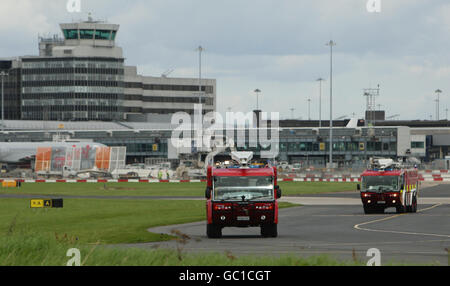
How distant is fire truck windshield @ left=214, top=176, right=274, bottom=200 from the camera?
110ft

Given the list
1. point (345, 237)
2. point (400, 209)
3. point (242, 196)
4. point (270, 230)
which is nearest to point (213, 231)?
point (242, 196)

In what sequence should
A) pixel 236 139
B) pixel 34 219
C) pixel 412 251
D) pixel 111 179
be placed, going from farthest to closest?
pixel 236 139
pixel 111 179
pixel 34 219
pixel 412 251

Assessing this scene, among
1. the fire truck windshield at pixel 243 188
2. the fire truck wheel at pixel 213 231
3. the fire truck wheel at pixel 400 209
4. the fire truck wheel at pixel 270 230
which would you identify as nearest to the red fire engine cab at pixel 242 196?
the fire truck windshield at pixel 243 188

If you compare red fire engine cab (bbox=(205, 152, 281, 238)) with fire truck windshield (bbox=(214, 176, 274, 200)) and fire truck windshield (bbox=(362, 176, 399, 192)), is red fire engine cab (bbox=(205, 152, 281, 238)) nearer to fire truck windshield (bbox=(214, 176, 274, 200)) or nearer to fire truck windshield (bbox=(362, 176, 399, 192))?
fire truck windshield (bbox=(214, 176, 274, 200))

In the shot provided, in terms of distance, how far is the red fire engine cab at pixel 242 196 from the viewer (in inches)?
1305

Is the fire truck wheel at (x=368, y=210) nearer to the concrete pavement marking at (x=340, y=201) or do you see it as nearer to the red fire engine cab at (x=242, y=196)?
the concrete pavement marking at (x=340, y=201)

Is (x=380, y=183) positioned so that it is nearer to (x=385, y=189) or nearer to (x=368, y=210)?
(x=385, y=189)

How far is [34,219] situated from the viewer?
4900cm

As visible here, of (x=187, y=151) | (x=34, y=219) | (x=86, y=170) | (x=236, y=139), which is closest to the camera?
(x=34, y=219)

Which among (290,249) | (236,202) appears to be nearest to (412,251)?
(290,249)

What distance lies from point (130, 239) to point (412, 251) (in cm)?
1241

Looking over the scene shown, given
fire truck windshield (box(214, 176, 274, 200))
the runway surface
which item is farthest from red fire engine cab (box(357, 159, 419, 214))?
fire truck windshield (box(214, 176, 274, 200))

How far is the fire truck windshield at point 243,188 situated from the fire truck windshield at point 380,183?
19257mm
